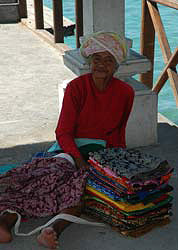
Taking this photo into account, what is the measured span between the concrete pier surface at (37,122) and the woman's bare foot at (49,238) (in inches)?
5.3

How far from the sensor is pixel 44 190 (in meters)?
3.52

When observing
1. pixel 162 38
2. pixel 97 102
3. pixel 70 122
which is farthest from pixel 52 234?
pixel 162 38

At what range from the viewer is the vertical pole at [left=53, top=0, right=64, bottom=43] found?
330 inches

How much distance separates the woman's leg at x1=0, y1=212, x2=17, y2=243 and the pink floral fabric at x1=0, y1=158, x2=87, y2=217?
5 cm

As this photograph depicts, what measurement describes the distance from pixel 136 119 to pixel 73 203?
1.47m

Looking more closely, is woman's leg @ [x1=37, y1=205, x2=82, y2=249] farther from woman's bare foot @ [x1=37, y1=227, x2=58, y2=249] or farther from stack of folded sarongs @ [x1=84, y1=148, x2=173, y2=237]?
stack of folded sarongs @ [x1=84, y1=148, x2=173, y2=237]

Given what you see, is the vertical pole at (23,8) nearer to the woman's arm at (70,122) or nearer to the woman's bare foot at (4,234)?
the woman's arm at (70,122)

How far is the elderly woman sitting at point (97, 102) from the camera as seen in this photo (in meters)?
3.64

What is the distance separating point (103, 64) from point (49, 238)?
1.16 meters

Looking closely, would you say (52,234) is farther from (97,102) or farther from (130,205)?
(97,102)

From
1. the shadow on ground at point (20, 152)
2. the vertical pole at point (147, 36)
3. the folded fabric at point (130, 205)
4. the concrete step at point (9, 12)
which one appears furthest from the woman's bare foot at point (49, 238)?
the concrete step at point (9, 12)

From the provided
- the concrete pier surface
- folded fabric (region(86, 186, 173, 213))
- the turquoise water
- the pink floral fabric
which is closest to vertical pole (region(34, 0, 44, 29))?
the concrete pier surface

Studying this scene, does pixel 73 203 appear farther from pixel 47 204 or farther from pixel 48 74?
pixel 48 74

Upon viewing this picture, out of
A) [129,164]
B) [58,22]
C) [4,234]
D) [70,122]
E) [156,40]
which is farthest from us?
[156,40]
